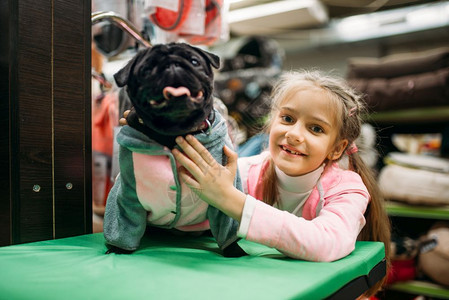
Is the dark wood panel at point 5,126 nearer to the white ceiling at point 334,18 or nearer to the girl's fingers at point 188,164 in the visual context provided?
the girl's fingers at point 188,164

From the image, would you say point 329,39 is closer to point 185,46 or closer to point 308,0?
point 308,0

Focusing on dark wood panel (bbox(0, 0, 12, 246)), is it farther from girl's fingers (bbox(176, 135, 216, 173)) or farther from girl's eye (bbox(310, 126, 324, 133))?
girl's eye (bbox(310, 126, 324, 133))

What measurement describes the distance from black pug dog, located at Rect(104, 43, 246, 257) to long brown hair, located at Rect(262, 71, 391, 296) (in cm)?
25

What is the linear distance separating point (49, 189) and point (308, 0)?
112 inches

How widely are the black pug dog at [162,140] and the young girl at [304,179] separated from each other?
4 cm

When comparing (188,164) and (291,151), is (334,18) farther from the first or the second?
(188,164)

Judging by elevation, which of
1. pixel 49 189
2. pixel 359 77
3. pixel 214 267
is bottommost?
pixel 214 267

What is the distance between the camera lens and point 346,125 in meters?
1.02

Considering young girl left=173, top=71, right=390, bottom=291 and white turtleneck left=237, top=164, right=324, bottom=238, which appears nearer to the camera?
young girl left=173, top=71, right=390, bottom=291

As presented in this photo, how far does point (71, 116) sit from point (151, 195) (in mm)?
414

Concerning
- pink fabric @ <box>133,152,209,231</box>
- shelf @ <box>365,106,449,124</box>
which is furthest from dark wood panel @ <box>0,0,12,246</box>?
shelf @ <box>365,106,449,124</box>

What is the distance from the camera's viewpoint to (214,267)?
28.7 inches

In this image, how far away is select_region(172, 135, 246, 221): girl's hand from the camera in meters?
0.79

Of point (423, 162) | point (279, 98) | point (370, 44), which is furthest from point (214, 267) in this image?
point (370, 44)
